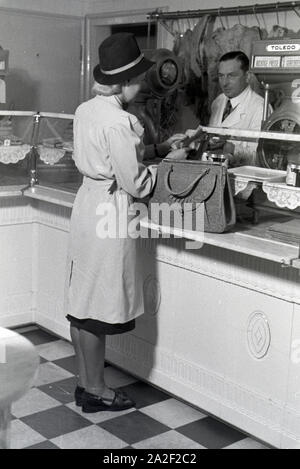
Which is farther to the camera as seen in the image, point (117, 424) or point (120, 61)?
point (117, 424)

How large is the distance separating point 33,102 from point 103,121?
2.98 meters

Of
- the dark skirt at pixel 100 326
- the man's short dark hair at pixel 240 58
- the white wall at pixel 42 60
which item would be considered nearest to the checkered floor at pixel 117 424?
the dark skirt at pixel 100 326

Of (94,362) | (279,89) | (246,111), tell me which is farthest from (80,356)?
(246,111)

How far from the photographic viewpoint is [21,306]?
14.8 feet

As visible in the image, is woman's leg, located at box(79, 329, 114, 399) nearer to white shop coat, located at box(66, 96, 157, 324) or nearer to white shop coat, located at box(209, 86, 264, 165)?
white shop coat, located at box(66, 96, 157, 324)

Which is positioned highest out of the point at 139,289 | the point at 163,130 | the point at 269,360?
the point at 163,130

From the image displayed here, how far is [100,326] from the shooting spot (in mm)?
3264

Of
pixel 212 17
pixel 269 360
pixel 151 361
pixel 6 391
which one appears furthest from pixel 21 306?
pixel 6 391

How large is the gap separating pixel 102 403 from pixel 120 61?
1687 mm

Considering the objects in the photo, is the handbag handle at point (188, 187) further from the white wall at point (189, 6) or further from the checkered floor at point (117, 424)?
the white wall at point (189, 6)

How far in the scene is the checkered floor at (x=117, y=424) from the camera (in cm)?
306

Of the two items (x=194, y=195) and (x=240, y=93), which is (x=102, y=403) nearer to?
(x=194, y=195)

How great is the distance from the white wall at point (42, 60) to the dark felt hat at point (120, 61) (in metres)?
2.74

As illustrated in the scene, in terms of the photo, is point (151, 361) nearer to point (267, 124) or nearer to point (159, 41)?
point (267, 124)
